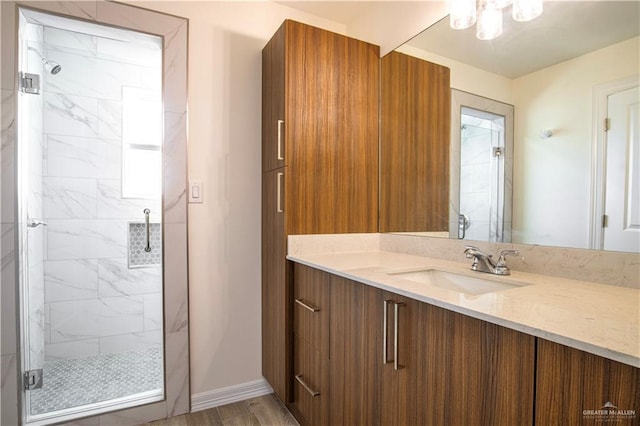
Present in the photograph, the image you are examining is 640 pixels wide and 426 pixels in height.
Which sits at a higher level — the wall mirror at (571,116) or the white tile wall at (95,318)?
the wall mirror at (571,116)

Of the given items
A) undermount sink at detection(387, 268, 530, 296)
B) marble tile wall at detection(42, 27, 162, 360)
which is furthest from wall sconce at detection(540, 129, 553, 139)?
marble tile wall at detection(42, 27, 162, 360)

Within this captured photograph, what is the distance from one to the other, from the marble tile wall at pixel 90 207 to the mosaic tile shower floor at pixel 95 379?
0.12 m

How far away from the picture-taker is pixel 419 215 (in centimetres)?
178

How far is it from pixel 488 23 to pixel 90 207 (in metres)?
2.88

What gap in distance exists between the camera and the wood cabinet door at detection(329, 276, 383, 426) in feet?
3.54

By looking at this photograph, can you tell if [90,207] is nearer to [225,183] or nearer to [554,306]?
[225,183]

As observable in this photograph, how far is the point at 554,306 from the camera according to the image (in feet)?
2.56

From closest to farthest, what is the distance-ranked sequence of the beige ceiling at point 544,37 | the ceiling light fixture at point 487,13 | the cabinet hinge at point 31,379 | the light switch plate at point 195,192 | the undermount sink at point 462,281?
the beige ceiling at point 544,37
the undermount sink at point 462,281
the ceiling light fixture at point 487,13
the cabinet hinge at point 31,379
the light switch plate at point 195,192

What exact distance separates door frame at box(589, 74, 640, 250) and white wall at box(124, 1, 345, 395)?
1569mm

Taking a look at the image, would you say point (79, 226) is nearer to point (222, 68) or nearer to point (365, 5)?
point (222, 68)

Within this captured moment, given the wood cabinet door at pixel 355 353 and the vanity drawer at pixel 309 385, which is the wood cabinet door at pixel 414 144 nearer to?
the wood cabinet door at pixel 355 353

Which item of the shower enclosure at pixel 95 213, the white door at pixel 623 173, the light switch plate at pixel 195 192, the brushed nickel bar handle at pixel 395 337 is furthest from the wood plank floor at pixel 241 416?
the white door at pixel 623 173

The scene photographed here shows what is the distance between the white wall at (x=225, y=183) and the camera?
5.92 ft

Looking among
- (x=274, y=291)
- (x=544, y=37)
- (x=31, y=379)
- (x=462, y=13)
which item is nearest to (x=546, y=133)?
(x=544, y=37)
